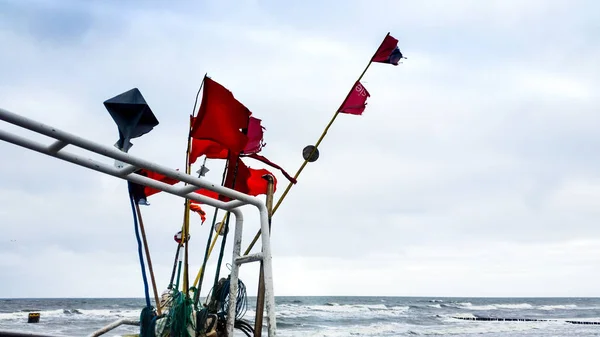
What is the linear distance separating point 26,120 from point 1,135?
12.8 inches

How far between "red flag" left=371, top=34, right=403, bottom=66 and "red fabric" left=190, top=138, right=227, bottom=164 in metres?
1.83

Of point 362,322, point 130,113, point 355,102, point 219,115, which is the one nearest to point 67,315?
point 362,322

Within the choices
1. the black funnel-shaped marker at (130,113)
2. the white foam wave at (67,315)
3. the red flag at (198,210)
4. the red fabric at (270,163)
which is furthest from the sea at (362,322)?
the black funnel-shaped marker at (130,113)

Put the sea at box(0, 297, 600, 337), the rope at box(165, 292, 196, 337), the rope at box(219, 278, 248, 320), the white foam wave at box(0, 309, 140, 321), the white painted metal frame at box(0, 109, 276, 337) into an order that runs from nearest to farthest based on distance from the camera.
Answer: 1. the white painted metal frame at box(0, 109, 276, 337)
2. the rope at box(165, 292, 196, 337)
3. the rope at box(219, 278, 248, 320)
4. the sea at box(0, 297, 600, 337)
5. the white foam wave at box(0, 309, 140, 321)

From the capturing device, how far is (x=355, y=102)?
5539mm

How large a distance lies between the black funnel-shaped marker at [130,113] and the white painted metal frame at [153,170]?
11.5 inches

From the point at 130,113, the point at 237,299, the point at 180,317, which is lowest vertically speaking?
the point at 180,317

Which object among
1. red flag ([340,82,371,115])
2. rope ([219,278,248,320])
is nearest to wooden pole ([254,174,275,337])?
rope ([219,278,248,320])

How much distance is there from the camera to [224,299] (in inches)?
159

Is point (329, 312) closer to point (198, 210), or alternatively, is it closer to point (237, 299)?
point (198, 210)

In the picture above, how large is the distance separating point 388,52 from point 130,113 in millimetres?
3390

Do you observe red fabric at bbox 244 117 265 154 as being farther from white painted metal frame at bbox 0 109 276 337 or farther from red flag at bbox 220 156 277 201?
white painted metal frame at bbox 0 109 276 337

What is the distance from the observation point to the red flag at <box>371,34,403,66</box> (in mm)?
5777

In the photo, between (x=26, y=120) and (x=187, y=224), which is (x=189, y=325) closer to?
(x=187, y=224)
